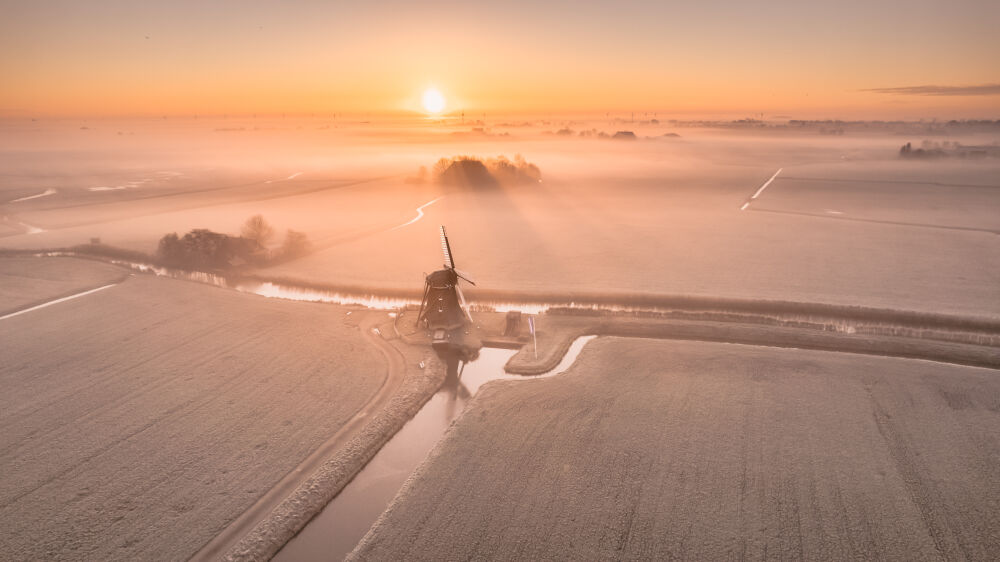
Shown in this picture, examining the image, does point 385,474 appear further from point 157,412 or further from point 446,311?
point 446,311

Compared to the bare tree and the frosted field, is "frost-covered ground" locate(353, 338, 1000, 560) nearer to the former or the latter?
the frosted field

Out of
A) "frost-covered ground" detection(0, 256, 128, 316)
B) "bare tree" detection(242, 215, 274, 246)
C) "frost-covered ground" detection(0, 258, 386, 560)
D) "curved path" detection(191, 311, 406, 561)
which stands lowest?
"curved path" detection(191, 311, 406, 561)

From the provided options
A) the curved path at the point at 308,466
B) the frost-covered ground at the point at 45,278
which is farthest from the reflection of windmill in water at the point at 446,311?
the frost-covered ground at the point at 45,278

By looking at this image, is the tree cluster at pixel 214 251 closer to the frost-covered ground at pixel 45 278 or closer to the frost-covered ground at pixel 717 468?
the frost-covered ground at pixel 45 278

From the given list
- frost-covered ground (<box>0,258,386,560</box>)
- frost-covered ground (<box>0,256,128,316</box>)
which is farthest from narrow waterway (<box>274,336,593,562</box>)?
frost-covered ground (<box>0,256,128,316</box>)

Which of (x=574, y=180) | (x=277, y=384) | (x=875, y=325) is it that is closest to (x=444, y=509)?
(x=277, y=384)
